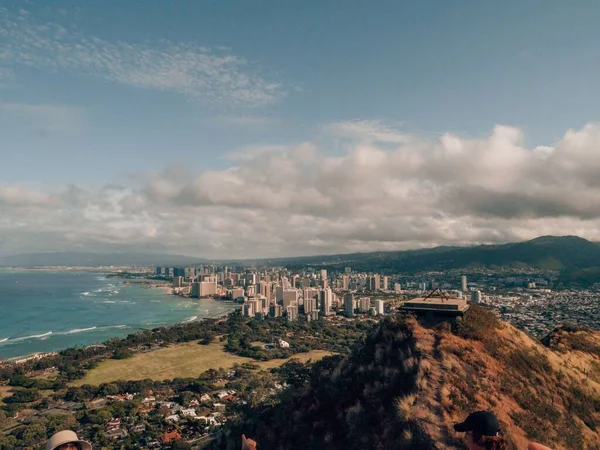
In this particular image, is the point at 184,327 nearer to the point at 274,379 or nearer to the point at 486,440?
the point at 274,379

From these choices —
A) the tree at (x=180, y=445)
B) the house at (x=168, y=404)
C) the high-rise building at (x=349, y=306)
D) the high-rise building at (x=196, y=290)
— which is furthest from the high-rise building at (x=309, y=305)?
the tree at (x=180, y=445)

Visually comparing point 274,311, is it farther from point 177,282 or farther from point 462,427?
point 462,427

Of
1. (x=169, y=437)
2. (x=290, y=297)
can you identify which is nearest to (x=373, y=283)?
(x=290, y=297)

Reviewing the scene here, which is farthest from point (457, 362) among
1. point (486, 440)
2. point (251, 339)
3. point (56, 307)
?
point (56, 307)

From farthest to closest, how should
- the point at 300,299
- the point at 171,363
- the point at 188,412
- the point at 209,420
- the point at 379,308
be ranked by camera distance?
the point at 300,299, the point at 379,308, the point at 171,363, the point at 188,412, the point at 209,420

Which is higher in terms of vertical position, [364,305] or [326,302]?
[326,302]

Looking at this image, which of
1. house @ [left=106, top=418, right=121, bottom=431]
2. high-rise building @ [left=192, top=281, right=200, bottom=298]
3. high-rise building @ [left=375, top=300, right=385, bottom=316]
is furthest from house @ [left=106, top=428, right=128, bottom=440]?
high-rise building @ [left=192, top=281, right=200, bottom=298]
